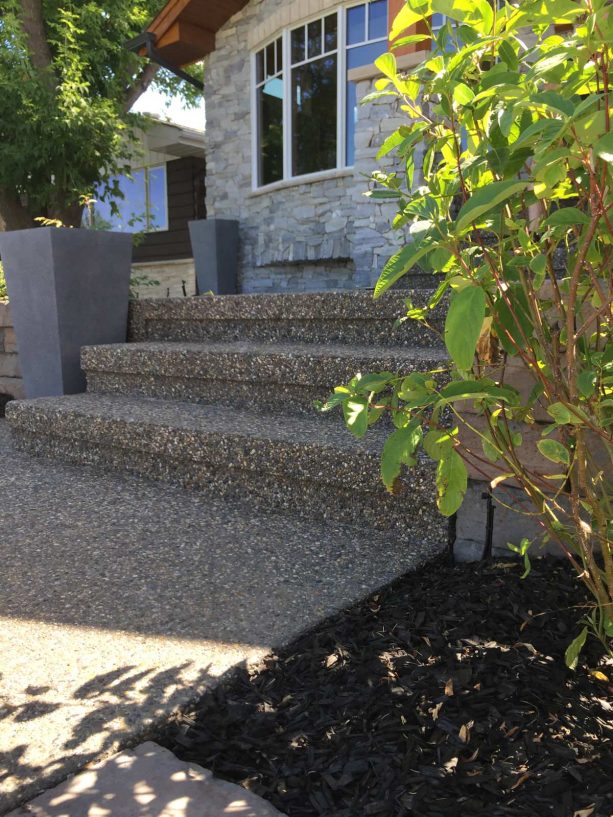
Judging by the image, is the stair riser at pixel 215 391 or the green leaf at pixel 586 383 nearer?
the green leaf at pixel 586 383

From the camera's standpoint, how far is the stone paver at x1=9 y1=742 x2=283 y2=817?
0.98 m

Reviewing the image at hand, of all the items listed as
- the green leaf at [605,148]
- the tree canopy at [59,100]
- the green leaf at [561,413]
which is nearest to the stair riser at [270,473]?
the green leaf at [561,413]

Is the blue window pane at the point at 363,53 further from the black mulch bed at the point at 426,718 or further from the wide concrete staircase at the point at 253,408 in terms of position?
the black mulch bed at the point at 426,718

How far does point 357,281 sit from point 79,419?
108 inches

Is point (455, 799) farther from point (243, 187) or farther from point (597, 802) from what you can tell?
point (243, 187)

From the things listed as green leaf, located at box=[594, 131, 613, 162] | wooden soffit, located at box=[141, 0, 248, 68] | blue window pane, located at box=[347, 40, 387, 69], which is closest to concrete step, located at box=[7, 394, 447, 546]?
green leaf, located at box=[594, 131, 613, 162]

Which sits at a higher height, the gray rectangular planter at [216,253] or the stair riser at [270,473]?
the gray rectangular planter at [216,253]

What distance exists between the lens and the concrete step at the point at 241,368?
2361 mm

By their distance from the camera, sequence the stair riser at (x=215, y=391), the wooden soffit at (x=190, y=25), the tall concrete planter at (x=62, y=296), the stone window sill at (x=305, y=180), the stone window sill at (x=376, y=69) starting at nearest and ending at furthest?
the stair riser at (x=215, y=391) → the tall concrete planter at (x=62, y=296) → the stone window sill at (x=376, y=69) → the stone window sill at (x=305, y=180) → the wooden soffit at (x=190, y=25)

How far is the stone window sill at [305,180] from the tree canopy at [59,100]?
5.64 feet

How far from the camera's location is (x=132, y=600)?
1639 mm

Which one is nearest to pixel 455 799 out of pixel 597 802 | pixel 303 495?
pixel 597 802

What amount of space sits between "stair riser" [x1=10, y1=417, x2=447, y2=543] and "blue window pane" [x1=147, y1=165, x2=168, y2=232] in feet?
38.4

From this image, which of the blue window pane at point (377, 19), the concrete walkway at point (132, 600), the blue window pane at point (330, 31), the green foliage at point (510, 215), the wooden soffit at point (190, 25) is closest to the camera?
the green foliage at point (510, 215)
